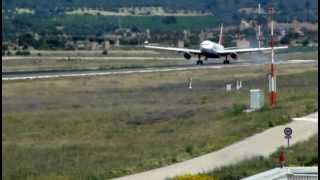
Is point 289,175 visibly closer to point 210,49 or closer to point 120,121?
point 120,121

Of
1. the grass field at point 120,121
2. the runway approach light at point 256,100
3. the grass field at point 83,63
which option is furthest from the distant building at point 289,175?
the grass field at point 83,63

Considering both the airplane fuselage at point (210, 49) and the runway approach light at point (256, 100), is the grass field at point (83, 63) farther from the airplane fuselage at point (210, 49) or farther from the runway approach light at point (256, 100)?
the runway approach light at point (256, 100)

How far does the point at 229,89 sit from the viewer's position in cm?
6238

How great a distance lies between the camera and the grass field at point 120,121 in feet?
91.8

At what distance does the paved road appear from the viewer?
24812 millimetres

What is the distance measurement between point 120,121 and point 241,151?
1275 centimetres

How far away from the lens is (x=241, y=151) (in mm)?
29484

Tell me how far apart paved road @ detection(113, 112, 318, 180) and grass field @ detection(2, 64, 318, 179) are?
53cm

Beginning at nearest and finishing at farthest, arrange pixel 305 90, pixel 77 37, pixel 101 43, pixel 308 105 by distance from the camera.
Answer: pixel 308 105 → pixel 305 90 → pixel 101 43 → pixel 77 37

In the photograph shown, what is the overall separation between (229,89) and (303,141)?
32204 millimetres

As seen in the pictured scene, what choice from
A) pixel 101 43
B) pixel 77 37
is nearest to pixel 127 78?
pixel 101 43

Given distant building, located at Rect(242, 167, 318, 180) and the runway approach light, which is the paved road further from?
the runway approach light

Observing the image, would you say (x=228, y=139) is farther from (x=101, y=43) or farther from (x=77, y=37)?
(x=77, y=37)

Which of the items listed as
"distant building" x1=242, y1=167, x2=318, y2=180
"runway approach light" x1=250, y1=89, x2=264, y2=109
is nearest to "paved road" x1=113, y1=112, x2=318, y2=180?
"distant building" x1=242, y1=167, x2=318, y2=180
